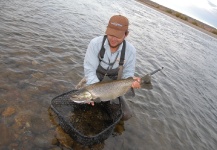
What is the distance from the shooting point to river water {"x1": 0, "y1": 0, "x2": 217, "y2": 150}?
4477mm

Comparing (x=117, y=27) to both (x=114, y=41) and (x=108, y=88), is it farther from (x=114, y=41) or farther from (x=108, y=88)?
(x=108, y=88)

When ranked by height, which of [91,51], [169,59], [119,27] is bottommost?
[169,59]

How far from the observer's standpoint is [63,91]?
5.85 metres

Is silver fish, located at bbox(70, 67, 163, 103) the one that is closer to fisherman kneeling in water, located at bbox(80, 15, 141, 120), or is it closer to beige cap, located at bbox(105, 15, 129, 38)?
fisherman kneeling in water, located at bbox(80, 15, 141, 120)

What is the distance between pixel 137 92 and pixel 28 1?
974cm

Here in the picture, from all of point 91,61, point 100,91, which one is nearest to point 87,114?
point 100,91

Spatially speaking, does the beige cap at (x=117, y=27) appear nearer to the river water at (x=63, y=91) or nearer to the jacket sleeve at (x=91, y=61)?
the jacket sleeve at (x=91, y=61)

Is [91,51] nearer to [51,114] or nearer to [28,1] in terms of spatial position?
[51,114]

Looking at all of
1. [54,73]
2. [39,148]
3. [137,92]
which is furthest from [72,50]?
[39,148]

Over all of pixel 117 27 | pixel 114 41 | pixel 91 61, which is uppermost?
pixel 117 27

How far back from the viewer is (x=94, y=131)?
4.79 m

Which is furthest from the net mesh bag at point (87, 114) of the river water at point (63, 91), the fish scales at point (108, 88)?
the fish scales at point (108, 88)

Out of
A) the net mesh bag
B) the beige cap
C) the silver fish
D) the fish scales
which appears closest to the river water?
the net mesh bag

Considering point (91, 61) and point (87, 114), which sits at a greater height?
point (91, 61)
